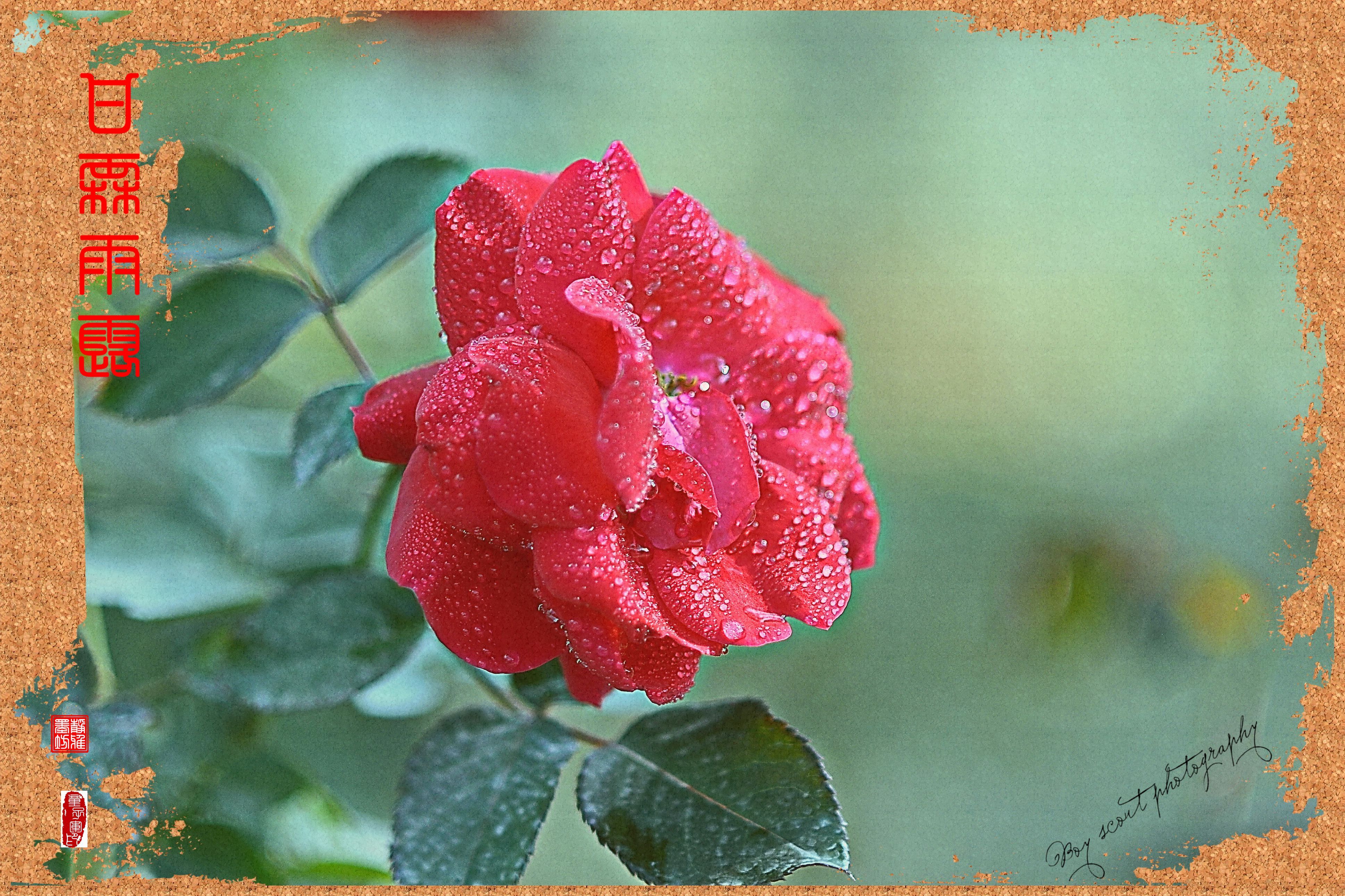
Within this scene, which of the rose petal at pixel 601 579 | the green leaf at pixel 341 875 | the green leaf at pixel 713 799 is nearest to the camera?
the rose petal at pixel 601 579

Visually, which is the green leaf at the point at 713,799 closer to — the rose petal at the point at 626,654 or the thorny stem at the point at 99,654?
the rose petal at the point at 626,654

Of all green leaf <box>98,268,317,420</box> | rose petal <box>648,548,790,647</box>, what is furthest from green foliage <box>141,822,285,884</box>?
rose petal <box>648,548,790,647</box>

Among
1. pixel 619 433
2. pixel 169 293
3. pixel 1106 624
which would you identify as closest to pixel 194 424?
pixel 169 293

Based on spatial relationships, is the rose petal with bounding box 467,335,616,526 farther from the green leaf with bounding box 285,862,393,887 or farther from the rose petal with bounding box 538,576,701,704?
the green leaf with bounding box 285,862,393,887

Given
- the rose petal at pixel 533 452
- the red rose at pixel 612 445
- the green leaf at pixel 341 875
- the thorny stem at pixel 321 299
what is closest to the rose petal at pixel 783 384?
the red rose at pixel 612 445

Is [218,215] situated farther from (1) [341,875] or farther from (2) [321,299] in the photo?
(1) [341,875]

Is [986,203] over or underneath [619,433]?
over

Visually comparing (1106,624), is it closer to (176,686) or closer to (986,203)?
(986,203)
